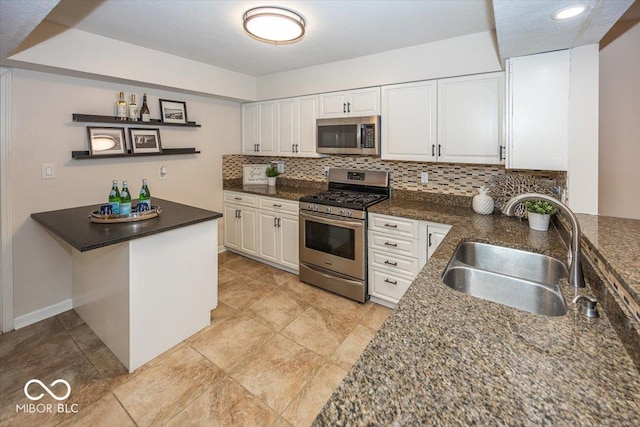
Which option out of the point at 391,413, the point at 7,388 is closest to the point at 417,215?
the point at 391,413

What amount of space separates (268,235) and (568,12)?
10.5 feet

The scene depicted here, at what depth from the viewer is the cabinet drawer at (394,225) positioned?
2689mm

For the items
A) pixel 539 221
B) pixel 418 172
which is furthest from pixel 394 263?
pixel 539 221

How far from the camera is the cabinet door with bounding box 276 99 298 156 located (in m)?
3.79

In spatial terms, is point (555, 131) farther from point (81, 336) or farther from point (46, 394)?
point (81, 336)

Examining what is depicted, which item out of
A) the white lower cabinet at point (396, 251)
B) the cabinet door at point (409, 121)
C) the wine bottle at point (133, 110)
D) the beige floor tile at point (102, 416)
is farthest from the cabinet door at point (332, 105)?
the beige floor tile at point (102, 416)

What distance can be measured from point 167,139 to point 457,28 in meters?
3.13

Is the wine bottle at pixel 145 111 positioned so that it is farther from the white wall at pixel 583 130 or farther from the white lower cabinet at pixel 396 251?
the white wall at pixel 583 130

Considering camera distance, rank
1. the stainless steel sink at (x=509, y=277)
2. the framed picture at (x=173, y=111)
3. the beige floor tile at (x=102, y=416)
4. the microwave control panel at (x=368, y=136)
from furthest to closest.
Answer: the framed picture at (x=173, y=111) < the microwave control panel at (x=368, y=136) < the beige floor tile at (x=102, y=416) < the stainless steel sink at (x=509, y=277)

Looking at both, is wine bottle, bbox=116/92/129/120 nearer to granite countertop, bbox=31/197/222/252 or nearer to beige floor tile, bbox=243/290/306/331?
granite countertop, bbox=31/197/222/252

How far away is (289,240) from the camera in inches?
141

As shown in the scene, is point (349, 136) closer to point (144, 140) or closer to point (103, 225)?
point (144, 140)

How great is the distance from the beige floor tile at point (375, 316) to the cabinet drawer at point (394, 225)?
2.38ft

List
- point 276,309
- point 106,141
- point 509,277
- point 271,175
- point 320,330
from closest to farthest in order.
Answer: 1. point 509,277
2. point 320,330
3. point 276,309
4. point 106,141
5. point 271,175
